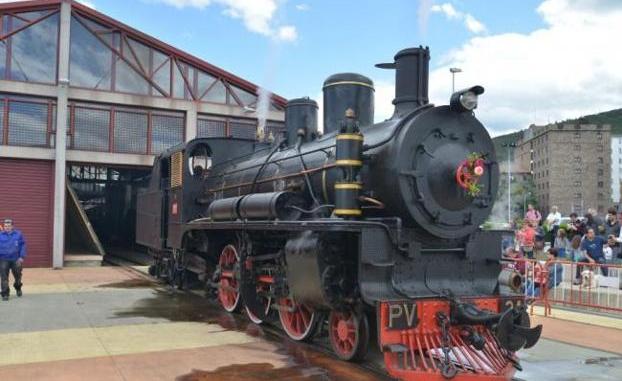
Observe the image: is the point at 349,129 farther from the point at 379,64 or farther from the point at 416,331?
the point at 416,331

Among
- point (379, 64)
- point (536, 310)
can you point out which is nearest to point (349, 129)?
point (379, 64)

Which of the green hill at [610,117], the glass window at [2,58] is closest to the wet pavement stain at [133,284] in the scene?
the glass window at [2,58]

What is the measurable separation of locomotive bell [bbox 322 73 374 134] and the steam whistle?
275cm

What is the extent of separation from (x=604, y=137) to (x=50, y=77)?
100 metres

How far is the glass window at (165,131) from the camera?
59.7 ft

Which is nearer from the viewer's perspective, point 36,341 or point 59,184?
point 36,341

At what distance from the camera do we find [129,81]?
17812 mm

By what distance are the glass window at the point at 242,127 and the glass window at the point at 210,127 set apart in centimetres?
26

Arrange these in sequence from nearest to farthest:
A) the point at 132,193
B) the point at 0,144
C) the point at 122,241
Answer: the point at 0,144 → the point at 132,193 → the point at 122,241

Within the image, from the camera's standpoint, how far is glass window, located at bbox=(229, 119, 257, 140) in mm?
18950

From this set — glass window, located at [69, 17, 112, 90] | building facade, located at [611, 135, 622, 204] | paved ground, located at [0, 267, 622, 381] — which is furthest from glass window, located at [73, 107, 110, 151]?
building facade, located at [611, 135, 622, 204]

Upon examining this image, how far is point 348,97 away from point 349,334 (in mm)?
2931

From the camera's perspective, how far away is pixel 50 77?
16938mm

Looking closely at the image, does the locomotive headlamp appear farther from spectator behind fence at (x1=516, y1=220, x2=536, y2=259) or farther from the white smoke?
the white smoke
